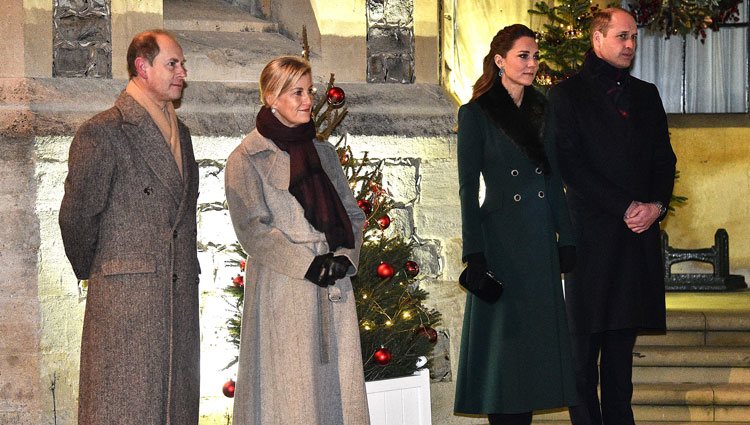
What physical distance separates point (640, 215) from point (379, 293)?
1.27m

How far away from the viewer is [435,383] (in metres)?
6.66

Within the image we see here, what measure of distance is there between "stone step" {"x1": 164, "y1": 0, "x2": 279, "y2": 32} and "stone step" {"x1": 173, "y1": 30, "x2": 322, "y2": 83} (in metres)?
0.08

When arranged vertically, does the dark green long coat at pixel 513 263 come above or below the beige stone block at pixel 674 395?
above

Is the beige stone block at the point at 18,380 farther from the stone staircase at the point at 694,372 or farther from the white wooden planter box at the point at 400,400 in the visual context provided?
the stone staircase at the point at 694,372

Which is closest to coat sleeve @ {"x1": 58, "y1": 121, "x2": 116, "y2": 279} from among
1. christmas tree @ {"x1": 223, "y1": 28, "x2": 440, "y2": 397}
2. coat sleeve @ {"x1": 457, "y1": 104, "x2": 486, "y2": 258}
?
christmas tree @ {"x1": 223, "y1": 28, "x2": 440, "y2": 397}

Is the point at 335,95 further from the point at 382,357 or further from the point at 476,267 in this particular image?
the point at 382,357

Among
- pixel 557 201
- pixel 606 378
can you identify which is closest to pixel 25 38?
pixel 557 201

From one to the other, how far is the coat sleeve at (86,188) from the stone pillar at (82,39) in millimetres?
1774

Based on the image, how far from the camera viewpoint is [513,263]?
537cm

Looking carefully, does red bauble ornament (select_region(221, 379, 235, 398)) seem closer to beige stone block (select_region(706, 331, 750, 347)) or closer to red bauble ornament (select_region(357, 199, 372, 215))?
red bauble ornament (select_region(357, 199, 372, 215))

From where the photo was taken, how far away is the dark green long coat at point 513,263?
17.5ft

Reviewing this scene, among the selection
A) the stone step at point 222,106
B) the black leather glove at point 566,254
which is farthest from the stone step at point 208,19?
the black leather glove at point 566,254

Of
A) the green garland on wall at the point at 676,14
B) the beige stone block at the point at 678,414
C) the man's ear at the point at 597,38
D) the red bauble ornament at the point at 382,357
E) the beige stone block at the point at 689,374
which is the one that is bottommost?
the beige stone block at the point at 678,414

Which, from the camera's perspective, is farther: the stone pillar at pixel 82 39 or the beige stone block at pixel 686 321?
the beige stone block at pixel 686 321
